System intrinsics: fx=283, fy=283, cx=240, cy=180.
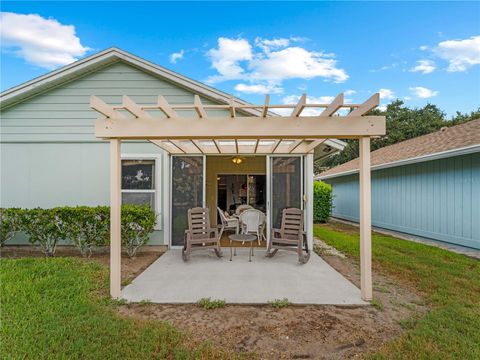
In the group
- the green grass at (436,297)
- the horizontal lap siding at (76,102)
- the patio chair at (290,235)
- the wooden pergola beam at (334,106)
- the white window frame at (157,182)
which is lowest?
the green grass at (436,297)

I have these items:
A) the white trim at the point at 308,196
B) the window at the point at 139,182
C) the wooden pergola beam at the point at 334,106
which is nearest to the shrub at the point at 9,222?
the window at the point at 139,182

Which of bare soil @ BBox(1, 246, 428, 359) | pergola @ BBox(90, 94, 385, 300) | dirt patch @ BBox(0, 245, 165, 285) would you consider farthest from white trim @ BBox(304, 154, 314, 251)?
dirt patch @ BBox(0, 245, 165, 285)

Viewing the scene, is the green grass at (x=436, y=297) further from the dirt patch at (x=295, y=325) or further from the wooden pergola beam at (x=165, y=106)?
the wooden pergola beam at (x=165, y=106)

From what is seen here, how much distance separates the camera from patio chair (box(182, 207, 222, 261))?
5.77 meters

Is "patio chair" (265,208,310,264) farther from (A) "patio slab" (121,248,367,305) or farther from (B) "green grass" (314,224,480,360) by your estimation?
(B) "green grass" (314,224,480,360)

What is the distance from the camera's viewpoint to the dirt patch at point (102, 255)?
538 cm

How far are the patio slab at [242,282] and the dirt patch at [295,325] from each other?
24cm

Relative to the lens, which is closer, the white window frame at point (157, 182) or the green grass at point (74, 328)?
the green grass at point (74, 328)

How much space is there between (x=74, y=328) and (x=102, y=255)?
368 cm

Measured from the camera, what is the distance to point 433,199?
332 inches

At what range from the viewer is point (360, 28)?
10.6 m

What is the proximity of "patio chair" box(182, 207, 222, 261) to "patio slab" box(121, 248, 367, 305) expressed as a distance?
25 centimetres

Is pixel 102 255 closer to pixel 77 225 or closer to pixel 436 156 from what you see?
pixel 77 225

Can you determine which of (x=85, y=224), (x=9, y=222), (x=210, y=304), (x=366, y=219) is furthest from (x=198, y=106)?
(x=9, y=222)
